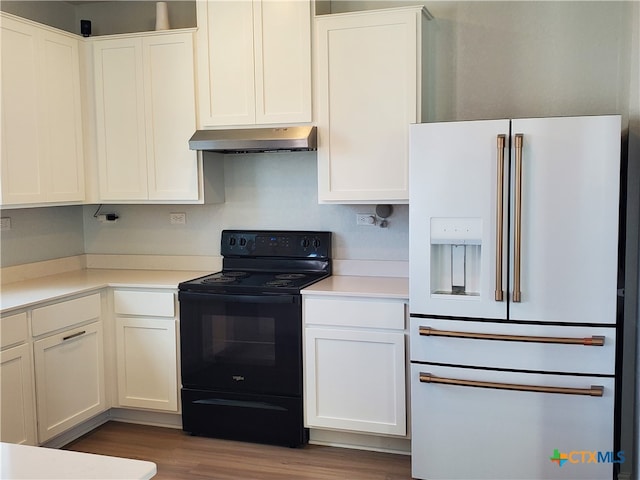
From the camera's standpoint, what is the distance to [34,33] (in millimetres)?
3303

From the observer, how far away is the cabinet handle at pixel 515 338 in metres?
2.53

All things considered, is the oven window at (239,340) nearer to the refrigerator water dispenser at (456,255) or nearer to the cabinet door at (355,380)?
the cabinet door at (355,380)

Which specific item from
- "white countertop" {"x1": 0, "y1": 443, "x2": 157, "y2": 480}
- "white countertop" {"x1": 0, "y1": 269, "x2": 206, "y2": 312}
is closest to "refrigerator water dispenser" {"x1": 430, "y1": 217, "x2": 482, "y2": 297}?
"white countertop" {"x1": 0, "y1": 269, "x2": 206, "y2": 312}

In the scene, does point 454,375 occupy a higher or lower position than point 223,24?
lower

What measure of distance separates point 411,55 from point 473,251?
108 cm

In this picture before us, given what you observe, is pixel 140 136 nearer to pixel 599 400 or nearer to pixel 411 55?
pixel 411 55

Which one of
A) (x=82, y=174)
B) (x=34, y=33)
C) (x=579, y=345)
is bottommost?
(x=579, y=345)

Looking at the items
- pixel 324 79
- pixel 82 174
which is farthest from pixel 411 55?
pixel 82 174

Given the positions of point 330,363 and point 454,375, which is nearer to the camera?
point 454,375

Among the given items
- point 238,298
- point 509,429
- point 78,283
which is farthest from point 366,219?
point 78,283

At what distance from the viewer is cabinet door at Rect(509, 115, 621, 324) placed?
2.49m

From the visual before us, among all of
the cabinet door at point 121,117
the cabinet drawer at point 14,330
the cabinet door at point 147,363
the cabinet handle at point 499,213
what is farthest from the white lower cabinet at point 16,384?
the cabinet handle at point 499,213

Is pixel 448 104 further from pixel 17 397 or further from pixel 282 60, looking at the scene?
pixel 17 397

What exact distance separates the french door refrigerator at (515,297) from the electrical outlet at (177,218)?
177 cm
